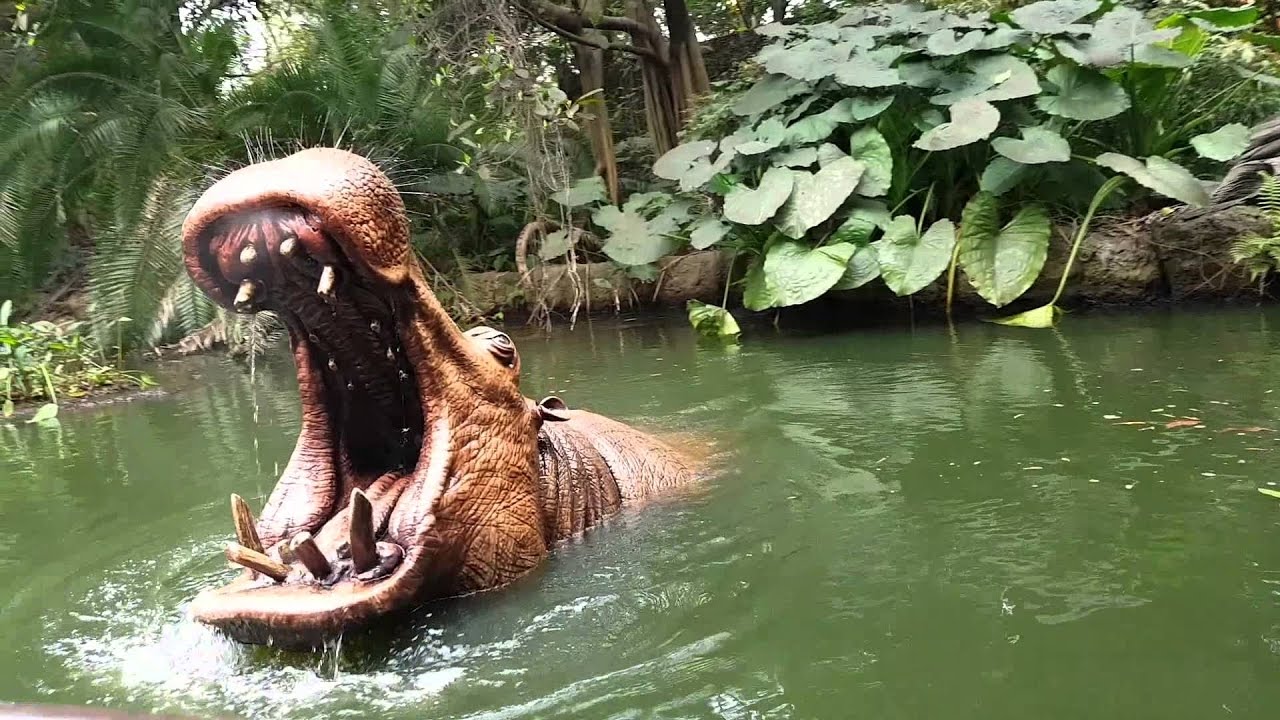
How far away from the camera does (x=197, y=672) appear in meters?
1.95

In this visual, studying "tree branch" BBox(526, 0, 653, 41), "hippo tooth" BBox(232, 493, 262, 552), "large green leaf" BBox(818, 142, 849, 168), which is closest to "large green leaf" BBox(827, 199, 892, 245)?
"large green leaf" BBox(818, 142, 849, 168)

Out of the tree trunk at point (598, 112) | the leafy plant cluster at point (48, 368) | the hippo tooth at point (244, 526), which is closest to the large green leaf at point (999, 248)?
the tree trunk at point (598, 112)

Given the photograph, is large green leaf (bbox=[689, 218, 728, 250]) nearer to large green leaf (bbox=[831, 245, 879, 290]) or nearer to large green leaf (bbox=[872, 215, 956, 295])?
large green leaf (bbox=[831, 245, 879, 290])

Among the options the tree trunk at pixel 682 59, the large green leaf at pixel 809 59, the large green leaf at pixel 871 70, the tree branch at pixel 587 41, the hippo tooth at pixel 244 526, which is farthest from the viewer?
the tree trunk at pixel 682 59

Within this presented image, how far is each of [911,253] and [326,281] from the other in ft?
20.6

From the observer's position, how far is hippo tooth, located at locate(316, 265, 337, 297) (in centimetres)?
177

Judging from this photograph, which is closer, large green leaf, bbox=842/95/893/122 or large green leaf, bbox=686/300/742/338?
large green leaf, bbox=686/300/742/338

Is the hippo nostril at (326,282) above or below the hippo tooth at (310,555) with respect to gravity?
above

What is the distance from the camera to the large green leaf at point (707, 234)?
320 inches

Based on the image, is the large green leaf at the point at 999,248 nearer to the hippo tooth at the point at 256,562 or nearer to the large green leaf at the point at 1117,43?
the large green leaf at the point at 1117,43

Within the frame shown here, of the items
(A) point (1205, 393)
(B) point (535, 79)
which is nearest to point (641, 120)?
(B) point (535, 79)

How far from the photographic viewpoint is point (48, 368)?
21.9ft

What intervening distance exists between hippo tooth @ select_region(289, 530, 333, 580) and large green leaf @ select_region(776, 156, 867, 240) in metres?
6.11

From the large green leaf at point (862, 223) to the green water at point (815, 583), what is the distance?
333cm
